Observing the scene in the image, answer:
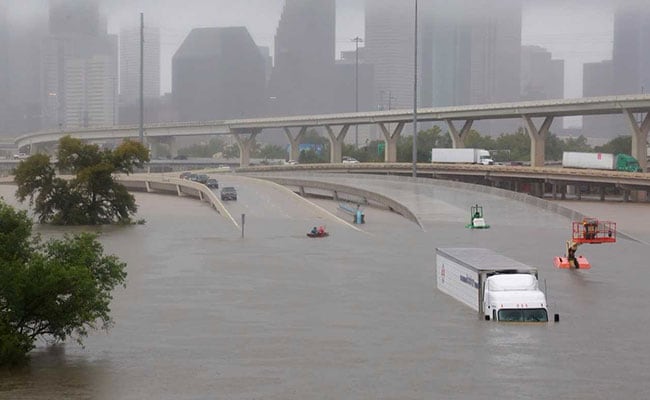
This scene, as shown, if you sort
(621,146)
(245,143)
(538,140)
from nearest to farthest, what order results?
(538,140) → (621,146) → (245,143)

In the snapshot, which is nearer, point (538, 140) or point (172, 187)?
point (172, 187)

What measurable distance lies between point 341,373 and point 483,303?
9.44 meters

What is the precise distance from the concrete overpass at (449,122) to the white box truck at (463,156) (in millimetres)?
5420

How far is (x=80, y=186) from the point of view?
255 ft

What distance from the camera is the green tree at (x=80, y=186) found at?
7719 centimetres

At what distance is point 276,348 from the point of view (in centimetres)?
3231

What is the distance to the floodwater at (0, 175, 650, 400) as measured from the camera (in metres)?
27.9

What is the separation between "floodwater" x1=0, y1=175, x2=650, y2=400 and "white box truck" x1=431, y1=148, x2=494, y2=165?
6493 cm

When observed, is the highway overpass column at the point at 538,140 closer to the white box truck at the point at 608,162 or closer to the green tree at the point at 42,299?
the white box truck at the point at 608,162

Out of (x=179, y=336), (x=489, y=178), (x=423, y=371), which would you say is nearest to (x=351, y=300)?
(x=179, y=336)

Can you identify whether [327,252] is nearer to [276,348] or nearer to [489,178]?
[276,348]

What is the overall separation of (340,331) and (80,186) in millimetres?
46490

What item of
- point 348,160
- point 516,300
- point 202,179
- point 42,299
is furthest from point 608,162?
point 42,299

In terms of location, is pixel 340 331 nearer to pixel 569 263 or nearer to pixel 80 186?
pixel 569 263
